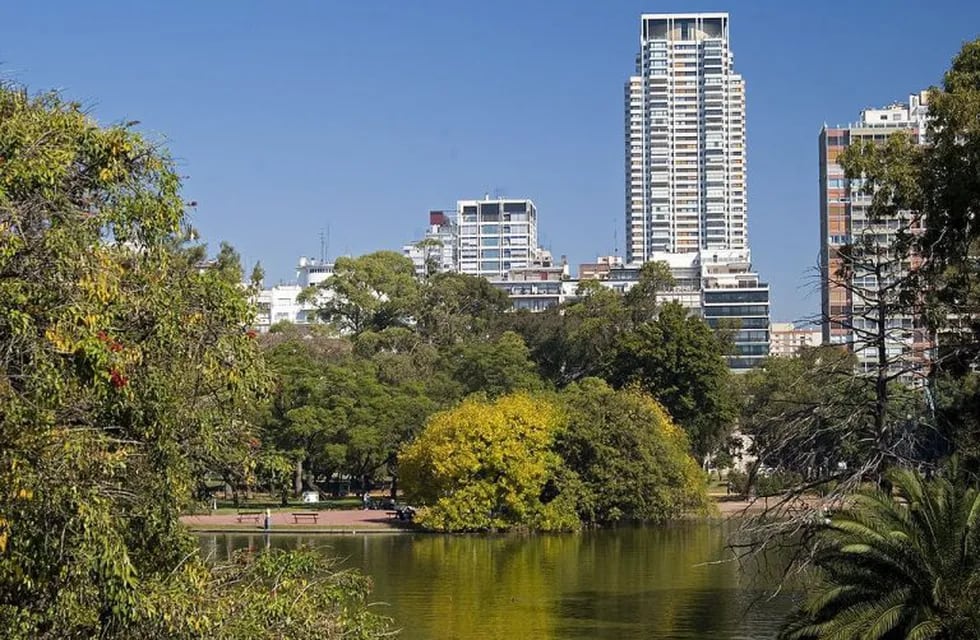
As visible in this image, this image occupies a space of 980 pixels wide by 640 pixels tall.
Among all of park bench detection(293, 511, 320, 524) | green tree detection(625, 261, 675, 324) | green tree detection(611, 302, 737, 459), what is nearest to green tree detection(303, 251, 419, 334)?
green tree detection(625, 261, 675, 324)

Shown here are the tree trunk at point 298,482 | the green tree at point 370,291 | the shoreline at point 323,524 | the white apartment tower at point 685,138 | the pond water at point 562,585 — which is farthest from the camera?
the white apartment tower at point 685,138

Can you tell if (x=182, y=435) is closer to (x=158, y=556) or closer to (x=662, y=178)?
(x=158, y=556)

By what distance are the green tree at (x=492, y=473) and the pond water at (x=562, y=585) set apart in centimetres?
101

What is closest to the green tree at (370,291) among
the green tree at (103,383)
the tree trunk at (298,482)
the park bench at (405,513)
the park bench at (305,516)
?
the tree trunk at (298,482)

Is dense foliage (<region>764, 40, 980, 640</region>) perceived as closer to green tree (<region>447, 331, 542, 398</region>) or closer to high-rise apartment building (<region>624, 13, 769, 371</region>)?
green tree (<region>447, 331, 542, 398</region>)

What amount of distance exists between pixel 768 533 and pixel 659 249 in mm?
141550

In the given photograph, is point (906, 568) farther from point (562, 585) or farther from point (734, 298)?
point (734, 298)

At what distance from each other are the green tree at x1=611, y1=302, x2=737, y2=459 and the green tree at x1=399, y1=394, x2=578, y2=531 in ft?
35.3

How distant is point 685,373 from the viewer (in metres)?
51.5

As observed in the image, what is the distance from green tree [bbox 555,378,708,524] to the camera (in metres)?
41.1

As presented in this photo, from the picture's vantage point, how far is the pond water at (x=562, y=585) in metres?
22.3

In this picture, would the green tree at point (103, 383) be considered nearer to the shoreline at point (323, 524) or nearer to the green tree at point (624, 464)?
the shoreline at point (323, 524)

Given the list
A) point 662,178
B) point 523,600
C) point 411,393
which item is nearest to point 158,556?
point 523,600

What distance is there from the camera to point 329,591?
409 inches
